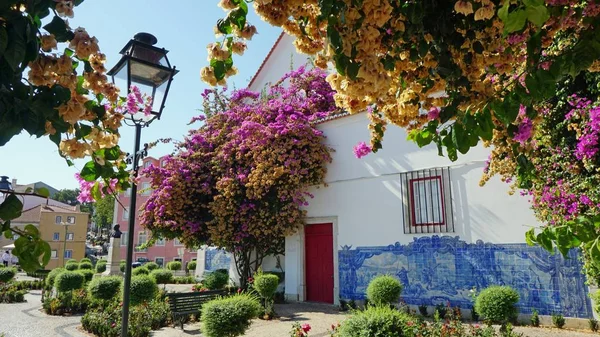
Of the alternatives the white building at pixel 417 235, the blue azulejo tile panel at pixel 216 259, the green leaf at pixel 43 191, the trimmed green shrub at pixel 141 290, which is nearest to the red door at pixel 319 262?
the white building at pixel 417 235

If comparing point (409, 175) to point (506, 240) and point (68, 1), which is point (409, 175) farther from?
point (68, 1)

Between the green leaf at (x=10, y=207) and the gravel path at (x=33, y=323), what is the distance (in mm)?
8114

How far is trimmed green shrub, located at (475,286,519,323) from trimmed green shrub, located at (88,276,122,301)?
8.59 meters

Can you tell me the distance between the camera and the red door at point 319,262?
11663 millimetres

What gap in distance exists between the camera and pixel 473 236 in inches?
353

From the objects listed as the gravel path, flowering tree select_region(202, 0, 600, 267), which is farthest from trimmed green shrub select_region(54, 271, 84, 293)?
flowering tree select_region(202, 0, 600, 267)

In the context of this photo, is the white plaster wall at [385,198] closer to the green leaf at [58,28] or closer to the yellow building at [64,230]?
the green leaf at [58,28]

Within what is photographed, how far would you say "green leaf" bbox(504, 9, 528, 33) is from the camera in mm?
1592

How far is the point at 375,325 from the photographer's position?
4.64 metres

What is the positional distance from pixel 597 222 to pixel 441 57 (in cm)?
142

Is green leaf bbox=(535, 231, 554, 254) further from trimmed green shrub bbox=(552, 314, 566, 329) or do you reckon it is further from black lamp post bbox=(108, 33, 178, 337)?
trimmed green shrub bbox=(552, 314, 566, 329)

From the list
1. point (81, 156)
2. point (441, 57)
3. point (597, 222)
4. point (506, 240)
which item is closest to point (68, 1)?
point (81, 156)

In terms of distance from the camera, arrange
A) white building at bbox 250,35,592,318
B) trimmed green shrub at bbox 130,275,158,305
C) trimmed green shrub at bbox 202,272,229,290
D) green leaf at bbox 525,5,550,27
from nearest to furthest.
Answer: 1. green leaf at bbox 525,5,550,27
2. white building at bbox 250,35,592,318
3. trimmed green shrub at bbox 130,275,158,305
4. trimmed green shrub at bbox 202,272,229,290

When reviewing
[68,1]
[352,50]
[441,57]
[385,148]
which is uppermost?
[385,148]
